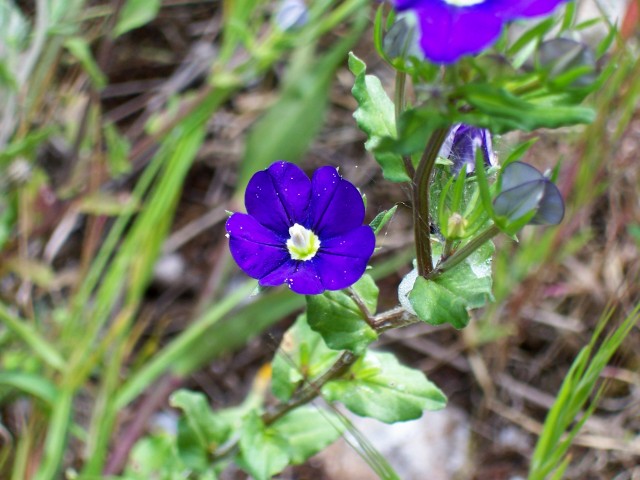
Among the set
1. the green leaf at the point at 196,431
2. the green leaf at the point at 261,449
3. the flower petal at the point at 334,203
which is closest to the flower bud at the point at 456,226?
the flower petal at the point at 334,203

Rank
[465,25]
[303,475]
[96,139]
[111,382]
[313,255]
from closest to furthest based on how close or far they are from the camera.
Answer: [465,25], [313,255], [111,382], [303,475], [96,139]

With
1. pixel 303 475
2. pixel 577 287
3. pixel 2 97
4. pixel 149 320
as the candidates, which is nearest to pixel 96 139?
pixel 2 97

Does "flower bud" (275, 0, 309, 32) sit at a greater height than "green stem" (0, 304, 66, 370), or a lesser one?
greater

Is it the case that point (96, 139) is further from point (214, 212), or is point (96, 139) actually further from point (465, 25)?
point (465, 25)

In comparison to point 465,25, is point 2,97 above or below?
below

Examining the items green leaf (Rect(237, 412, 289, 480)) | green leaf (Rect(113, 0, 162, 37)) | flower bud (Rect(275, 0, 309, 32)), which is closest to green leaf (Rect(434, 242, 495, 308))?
green leaf (Rect(237, 412, 289, 480))

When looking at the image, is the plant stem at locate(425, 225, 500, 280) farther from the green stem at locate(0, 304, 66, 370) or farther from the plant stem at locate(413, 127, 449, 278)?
the green stem at locate(0, 304, 66, 370)
